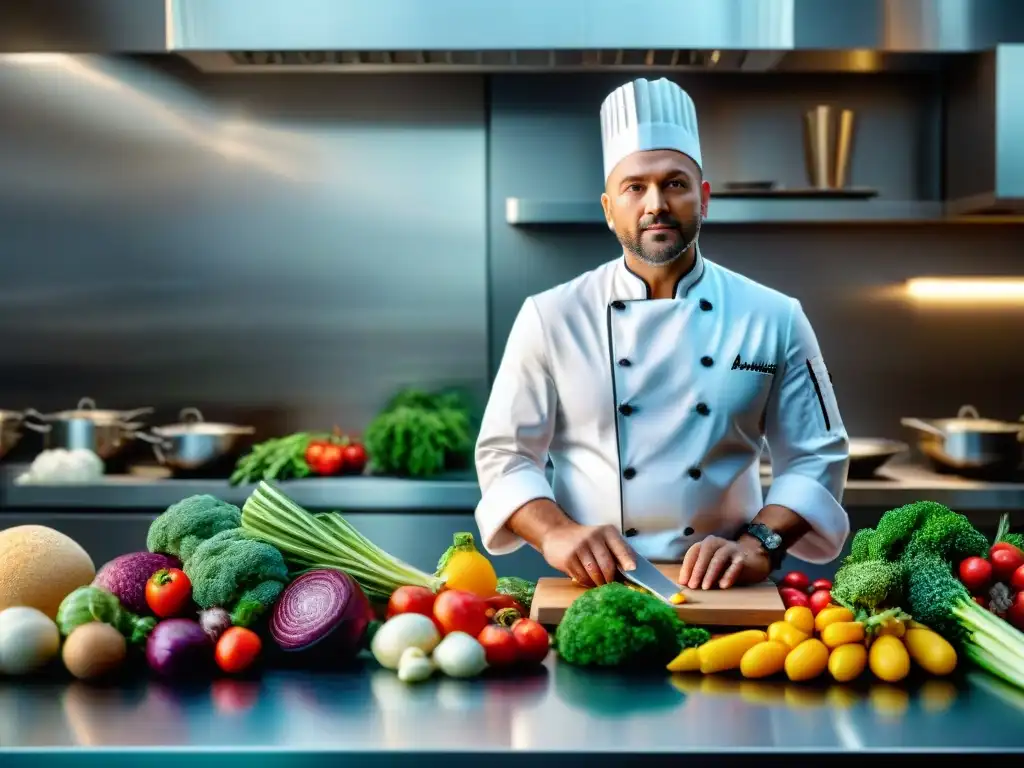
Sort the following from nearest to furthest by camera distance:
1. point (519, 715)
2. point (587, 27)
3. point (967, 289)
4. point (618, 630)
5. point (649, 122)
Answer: point (519, 715) < point (618, 630) < point (649, 122) < point (587, 27) < point (967, 289)

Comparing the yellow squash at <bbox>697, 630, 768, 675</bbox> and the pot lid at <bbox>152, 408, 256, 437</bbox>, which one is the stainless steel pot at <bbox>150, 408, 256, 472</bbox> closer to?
the pot lid at <bbox>152, 408, 256, 437</bbox>

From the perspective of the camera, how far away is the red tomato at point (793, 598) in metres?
1.94

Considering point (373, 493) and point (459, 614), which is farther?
point (373, 493)

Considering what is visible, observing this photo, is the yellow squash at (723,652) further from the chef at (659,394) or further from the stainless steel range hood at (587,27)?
the stainless steel range hood at (587,27)

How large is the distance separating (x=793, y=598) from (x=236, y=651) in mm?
860

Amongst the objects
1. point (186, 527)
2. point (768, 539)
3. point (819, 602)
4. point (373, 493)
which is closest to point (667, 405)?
point (768, 539)

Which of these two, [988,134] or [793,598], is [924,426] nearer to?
[988,134]

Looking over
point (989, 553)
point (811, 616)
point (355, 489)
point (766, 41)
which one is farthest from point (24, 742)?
point (766, 41)

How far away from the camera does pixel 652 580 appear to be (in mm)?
1948

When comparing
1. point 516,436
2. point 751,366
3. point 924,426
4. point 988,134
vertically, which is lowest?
point 924,426

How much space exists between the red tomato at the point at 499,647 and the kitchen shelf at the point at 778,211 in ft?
8.13

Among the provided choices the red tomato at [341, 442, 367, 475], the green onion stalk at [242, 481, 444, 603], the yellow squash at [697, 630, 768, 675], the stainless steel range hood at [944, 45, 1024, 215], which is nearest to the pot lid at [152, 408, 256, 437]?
the red tomato at [341, 442, 367, 475]

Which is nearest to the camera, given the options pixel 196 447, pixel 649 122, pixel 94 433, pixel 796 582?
pixel 796 582

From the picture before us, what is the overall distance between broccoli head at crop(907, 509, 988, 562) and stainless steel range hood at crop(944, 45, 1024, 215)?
215cm
